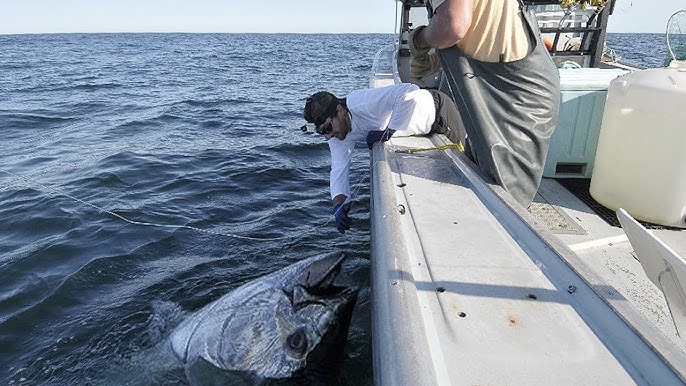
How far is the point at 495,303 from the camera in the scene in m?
2.00

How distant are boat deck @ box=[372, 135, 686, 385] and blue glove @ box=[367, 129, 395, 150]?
1.18 meters

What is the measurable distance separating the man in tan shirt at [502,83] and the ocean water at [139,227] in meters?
1.59

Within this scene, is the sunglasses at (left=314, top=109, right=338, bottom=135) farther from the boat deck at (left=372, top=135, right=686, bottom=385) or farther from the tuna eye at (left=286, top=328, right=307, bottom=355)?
Result: the tuna eye at (left=286, top=328, right=307, bottom=355)

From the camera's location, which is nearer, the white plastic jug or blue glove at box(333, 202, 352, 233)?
the white plastic jug

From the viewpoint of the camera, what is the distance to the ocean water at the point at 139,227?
3.81 meters

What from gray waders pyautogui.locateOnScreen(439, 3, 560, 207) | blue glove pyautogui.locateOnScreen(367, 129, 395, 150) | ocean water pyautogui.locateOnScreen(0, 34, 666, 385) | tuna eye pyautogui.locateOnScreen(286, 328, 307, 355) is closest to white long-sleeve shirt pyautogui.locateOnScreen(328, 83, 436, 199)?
blue glove pyautogui.locateOnScreen(367, 129, 395, 150)

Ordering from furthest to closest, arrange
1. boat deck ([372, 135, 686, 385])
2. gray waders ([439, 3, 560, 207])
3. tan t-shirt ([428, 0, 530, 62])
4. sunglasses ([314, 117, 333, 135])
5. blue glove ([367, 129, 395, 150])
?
blue glove ([367, 129, 395, 150])
sunglasses ([314, 117, 333, 135])
gray waders ([439, 3, 560, 207])
tan t-shirt ([428, 0, 530, 62])
boat deck ([372, 135, 686, 385])

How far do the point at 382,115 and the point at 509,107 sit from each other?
1496mm

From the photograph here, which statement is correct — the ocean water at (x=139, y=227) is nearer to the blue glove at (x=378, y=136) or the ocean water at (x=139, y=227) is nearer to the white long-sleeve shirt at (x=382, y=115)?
the white long-sleeve shirt at (x=382, y=115)

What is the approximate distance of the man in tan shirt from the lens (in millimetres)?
2977

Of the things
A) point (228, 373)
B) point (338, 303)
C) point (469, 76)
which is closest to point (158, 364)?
point (228, 373)

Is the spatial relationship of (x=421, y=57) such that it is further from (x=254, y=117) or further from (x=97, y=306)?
(x=254, y=117)

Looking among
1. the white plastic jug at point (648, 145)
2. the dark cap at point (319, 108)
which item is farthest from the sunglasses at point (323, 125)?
the white plastic jug at point (648, 145)

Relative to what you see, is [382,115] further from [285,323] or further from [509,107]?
[285,323]
